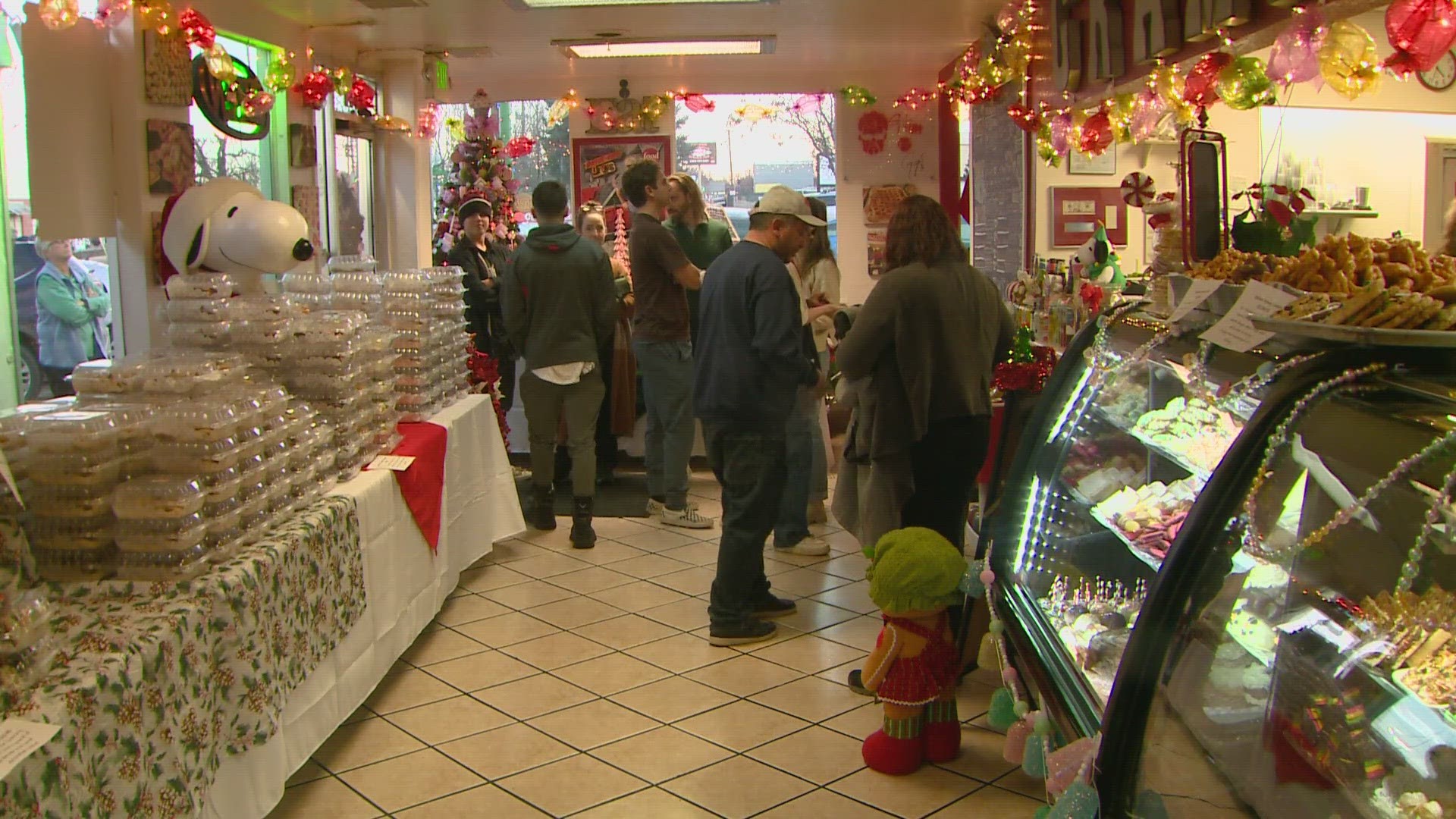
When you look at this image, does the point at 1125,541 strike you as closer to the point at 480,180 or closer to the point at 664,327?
the point at 664,327

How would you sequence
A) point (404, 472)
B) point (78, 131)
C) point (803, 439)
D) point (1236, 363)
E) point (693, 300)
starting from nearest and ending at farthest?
point (1236, 363), point (404, 472), point (78, 131), point (803, 439), point (693, 300)

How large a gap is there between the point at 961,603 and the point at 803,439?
222cm

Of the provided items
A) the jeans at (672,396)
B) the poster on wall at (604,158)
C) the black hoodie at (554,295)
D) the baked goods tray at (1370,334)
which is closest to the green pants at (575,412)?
the black hoodie at (554,295)

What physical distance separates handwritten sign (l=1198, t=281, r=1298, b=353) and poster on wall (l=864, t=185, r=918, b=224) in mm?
9343

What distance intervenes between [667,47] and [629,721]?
6.38m

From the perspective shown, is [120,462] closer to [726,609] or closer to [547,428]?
[726,609]

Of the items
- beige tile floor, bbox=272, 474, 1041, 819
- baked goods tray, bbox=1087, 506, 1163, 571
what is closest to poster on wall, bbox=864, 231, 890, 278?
beige tile floor, bbox=272, 474, 1041, 819

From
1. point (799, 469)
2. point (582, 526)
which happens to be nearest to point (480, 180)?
point (582, 526)

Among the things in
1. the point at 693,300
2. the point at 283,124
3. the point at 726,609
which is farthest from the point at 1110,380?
the point at 283,124

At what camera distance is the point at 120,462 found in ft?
8.87

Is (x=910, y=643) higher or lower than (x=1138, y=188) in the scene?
lower

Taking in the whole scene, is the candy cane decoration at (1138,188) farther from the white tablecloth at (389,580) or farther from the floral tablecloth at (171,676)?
the floral tablecloth at (171,676)

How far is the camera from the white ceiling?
7.45 meters

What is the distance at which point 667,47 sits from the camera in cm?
901
